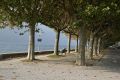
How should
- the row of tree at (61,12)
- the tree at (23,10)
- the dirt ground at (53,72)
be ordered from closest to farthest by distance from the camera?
the dirt ground at (53,72), the row of tree at (61,12), the tree at (23,10)

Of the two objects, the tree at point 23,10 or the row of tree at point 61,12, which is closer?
the row of tree at point 61,12

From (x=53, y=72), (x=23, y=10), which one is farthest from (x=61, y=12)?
(x=53, y=72)

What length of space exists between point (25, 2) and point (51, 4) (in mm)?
2469

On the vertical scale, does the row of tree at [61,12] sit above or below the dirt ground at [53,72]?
above

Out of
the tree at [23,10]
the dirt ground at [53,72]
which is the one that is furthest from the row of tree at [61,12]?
the dirt ground at [53,72]

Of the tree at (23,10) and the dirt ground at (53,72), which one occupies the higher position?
the tree at (23,10)

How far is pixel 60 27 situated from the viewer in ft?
146

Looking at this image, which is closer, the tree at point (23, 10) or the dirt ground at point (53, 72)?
the dirt ground at point (53, 72)

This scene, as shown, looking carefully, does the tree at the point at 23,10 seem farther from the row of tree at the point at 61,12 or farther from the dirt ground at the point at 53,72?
the dirt ground at the point at 53,72

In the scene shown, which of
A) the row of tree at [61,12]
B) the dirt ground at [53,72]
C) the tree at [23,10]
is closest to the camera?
the dirt ground at [53,72]

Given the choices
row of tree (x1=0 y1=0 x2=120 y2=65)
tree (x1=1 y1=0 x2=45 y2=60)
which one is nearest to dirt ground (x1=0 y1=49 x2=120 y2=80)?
row of tree (x1=0 y1=0 x2=120 y2=65)

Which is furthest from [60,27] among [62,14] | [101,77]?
[101,77]

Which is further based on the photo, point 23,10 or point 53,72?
point 23,10

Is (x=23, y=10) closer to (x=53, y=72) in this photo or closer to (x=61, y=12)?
(x=61, y=12)
